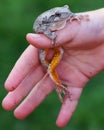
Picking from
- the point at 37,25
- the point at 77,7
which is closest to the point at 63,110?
the point at 37,25

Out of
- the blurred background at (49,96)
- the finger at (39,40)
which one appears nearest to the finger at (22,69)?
the finger at (39,40)

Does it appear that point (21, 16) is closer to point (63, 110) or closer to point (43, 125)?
point (43, 125)

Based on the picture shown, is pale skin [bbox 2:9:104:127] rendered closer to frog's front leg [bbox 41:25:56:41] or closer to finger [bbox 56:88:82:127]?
finger [bbox 56:88:82:127]

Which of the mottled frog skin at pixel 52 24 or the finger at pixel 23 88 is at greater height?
the mottled frog skin at pixel 52 24

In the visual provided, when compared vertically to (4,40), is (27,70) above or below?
above

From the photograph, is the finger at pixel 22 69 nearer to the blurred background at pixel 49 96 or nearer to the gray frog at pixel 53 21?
the gray frog at pixel 53 21

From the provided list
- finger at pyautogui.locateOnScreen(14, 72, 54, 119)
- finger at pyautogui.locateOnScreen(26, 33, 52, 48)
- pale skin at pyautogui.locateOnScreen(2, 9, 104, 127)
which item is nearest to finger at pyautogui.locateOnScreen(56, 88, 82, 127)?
pale skin at pyautogui.locateOnScreen(2, 9, 104, 127)
